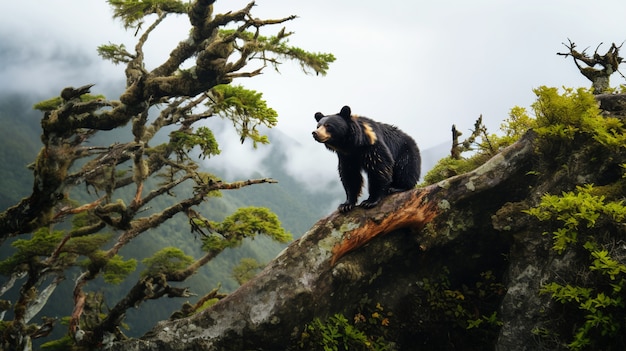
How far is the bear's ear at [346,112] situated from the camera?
731 cm

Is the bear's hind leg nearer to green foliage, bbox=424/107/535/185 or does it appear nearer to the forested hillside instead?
green foliage, bbox=424/107/535/185

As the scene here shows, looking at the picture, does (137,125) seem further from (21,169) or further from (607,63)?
(21,169)

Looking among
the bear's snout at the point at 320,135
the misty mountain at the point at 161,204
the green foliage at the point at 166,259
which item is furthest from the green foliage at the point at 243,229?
the misty mountain at the point at 161,204

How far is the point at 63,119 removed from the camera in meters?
8.96

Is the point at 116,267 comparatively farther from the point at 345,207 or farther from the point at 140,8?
the point at 345,207

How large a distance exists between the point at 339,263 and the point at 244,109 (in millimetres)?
5304

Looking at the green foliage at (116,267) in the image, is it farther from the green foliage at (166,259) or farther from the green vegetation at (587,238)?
the green vegetation at (587,238)

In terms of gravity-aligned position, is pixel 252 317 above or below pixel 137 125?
below

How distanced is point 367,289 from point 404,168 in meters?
2.38

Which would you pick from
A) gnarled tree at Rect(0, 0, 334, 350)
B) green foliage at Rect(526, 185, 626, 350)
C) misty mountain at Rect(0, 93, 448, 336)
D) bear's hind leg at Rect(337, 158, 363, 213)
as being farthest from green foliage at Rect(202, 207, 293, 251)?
misty mountain at Rect(0, 93, 448, 336)

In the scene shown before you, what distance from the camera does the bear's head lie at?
6.93m

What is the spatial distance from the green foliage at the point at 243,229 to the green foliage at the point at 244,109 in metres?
4.87

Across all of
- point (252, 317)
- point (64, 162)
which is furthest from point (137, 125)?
point (252, 317)

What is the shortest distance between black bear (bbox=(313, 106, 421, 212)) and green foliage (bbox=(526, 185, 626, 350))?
8.38ft
